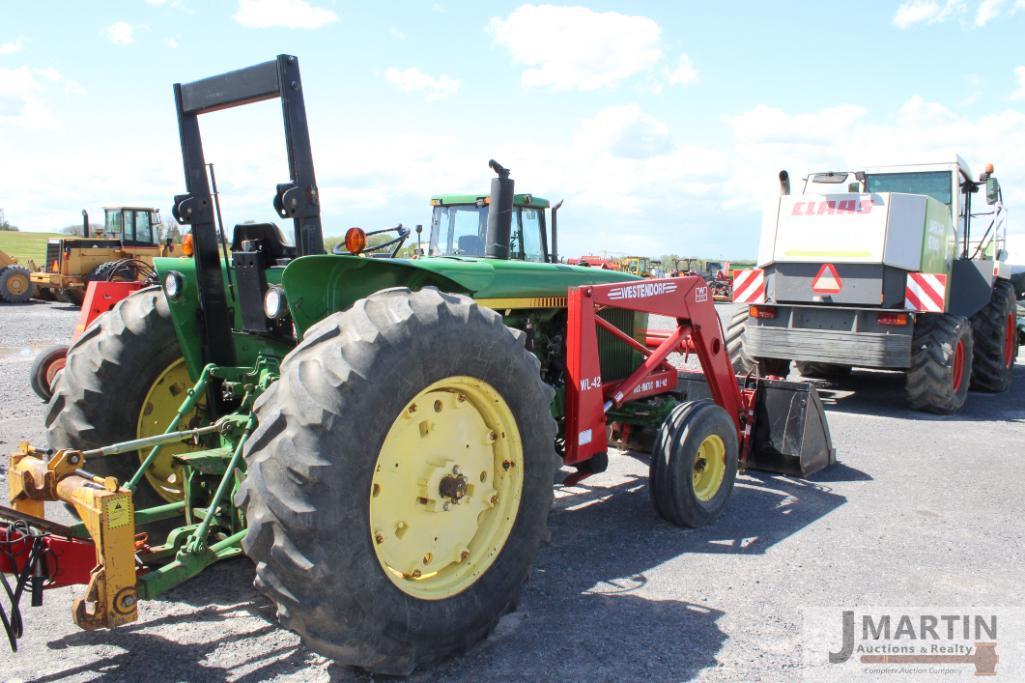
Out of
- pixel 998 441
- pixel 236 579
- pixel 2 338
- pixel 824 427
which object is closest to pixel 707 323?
pixel 824 427

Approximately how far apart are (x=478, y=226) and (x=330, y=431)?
23.5 feet

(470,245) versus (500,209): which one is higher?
(500,209)

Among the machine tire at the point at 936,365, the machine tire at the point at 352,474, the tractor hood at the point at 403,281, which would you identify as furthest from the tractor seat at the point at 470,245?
the machine tire at the point at 352,474

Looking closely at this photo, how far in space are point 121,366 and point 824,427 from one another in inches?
186

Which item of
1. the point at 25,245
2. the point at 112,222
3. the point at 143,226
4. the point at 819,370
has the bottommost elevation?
the point at 819,370

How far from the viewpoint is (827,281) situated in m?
9.13

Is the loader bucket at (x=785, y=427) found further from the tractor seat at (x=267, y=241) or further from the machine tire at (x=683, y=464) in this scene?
the tractor seat at (x=267, y=241)

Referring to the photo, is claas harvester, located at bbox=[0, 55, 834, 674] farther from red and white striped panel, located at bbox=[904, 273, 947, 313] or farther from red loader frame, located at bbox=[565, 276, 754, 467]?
red and white striped panel, located at bbox=[904, 273, 947, 313]

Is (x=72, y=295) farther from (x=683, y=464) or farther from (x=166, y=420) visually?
(x=683, y=464)

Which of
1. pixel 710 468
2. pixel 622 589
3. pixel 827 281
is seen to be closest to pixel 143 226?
pixel 827 281

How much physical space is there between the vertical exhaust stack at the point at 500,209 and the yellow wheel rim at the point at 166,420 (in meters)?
1.85

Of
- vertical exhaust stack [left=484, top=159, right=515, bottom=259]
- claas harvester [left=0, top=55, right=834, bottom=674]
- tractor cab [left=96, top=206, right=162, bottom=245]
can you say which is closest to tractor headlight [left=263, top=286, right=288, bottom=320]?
claas harvester [left=0, top=55, right=834, bottom=674]

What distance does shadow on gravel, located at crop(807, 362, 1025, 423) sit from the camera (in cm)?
903

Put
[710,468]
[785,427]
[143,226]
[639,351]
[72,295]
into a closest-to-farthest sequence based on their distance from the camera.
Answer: [710,468], [639,351], [785,427], [72,295], [143,226]
